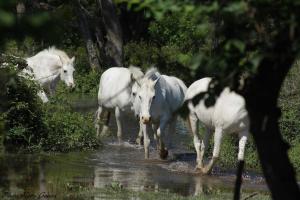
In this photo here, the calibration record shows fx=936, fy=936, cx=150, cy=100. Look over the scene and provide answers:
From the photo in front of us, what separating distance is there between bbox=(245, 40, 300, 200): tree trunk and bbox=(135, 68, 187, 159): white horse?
11.3 meters

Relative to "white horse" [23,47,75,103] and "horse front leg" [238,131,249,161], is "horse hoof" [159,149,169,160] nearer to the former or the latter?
"horse front leg" [238,131,249,161]

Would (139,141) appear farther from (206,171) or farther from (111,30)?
(111,30)

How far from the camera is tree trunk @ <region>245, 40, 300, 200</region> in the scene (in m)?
5.63

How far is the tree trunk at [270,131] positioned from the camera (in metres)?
5.63

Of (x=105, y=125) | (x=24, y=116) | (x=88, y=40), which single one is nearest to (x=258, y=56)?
(x=24, y=116)

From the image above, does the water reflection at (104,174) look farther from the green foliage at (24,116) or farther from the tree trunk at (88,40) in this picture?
the tree trunk at (88,40)

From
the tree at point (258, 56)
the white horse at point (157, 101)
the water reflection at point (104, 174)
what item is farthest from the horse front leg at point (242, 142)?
the tree at point (258, 56)

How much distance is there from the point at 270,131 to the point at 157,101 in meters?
12.1

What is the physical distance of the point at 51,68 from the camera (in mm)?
23906

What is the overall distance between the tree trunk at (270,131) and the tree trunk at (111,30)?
30.9 meters

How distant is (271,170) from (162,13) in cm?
119

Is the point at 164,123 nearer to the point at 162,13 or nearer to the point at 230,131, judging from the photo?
the point at 230,131

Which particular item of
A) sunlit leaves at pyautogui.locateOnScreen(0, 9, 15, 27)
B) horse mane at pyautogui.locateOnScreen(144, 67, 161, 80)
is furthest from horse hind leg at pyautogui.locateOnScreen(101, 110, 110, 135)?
sunlit leaves at pyautogui.locateOnScreen(0, 9, 15, 27)

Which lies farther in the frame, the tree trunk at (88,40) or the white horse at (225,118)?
the tree trunk at (88,40)
